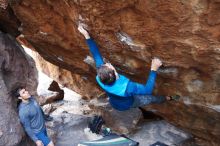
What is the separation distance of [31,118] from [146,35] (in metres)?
2.72

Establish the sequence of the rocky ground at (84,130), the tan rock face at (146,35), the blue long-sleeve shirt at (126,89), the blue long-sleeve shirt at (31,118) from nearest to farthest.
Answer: the tan rock face at (146,35) < the blue long-sleeve shirt at (126,89) < the blue long-sleeve shirt at (31,118) < the rocky ground at (84,130)

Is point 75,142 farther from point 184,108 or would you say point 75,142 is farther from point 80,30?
point 80,30

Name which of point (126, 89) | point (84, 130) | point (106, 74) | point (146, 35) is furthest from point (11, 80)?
point (146, 35)

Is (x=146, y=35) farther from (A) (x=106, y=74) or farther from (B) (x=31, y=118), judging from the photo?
(B) (x=31, y=118)

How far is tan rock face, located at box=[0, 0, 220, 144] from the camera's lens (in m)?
5.17

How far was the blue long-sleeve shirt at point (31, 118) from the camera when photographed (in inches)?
260

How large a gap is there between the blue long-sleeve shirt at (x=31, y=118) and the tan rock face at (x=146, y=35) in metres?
1.65

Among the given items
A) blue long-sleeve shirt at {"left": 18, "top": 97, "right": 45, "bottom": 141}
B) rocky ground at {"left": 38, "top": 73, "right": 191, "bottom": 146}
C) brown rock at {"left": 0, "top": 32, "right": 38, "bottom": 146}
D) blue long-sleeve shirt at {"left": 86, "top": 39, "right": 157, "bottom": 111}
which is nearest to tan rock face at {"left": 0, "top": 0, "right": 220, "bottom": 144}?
brown rock at {"left": 0, "top": 32, "right": 38, "bottom": 146}

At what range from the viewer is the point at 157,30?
561 cm

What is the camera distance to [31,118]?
6.69 meters

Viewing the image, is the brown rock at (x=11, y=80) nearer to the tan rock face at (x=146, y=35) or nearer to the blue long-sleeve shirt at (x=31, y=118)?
the blue long-sleeve shirt at (x=31, y=118)

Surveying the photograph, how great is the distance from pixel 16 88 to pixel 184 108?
11.7 feet

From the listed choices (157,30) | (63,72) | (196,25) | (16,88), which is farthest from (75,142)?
(63,72)

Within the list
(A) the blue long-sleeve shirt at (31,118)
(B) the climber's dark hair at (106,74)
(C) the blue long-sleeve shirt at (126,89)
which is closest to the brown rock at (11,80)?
(A) the blue long-sleeve shirt at (31,118)
